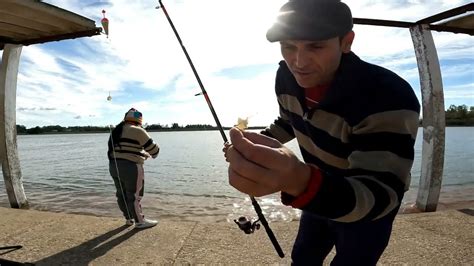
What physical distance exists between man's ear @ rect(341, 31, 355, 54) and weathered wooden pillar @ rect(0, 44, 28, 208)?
257 inches

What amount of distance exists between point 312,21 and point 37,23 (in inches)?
201

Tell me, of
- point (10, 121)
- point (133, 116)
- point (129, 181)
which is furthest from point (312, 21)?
point (10, 121)

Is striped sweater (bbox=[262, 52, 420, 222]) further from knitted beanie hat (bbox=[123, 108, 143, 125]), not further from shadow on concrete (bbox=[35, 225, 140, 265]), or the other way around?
knitted beanie hat (bbox=[123, 108, 143, 125])

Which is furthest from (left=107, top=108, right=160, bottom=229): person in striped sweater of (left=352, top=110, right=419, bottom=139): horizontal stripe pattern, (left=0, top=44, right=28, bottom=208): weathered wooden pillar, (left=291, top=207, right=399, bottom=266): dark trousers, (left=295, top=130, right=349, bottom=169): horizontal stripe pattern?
(left=352, top=110, right=419, bottom=139): horizontal stripe pattern

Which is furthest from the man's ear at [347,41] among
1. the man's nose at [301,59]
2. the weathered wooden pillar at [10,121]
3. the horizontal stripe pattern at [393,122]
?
the weathered wooden pillar at [10,121]

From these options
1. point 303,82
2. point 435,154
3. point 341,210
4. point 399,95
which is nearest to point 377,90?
point 399,95

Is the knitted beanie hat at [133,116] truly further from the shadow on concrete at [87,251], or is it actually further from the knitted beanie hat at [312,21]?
the knitted beanie hat at [312,21]

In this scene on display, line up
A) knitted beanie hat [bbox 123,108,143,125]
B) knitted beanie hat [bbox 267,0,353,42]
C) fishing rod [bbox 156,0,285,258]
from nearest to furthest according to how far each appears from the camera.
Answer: knitted beanie hat [bbox 267,0,353,42] → fishing rod [bbox 156,0,285,258] → knitted beanie hat [bbox 123,108,143,125]

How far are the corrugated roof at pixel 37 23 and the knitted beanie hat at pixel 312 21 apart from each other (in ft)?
13.1

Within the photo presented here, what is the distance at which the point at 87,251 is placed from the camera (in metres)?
4.14

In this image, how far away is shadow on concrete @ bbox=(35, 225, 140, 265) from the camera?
3.82 meters

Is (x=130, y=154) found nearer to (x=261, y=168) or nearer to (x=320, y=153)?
(x=320, y=153)

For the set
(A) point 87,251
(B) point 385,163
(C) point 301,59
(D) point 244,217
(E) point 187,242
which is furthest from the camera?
(E) point 187,242

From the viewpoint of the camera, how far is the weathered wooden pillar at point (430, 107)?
5652 millimetres
